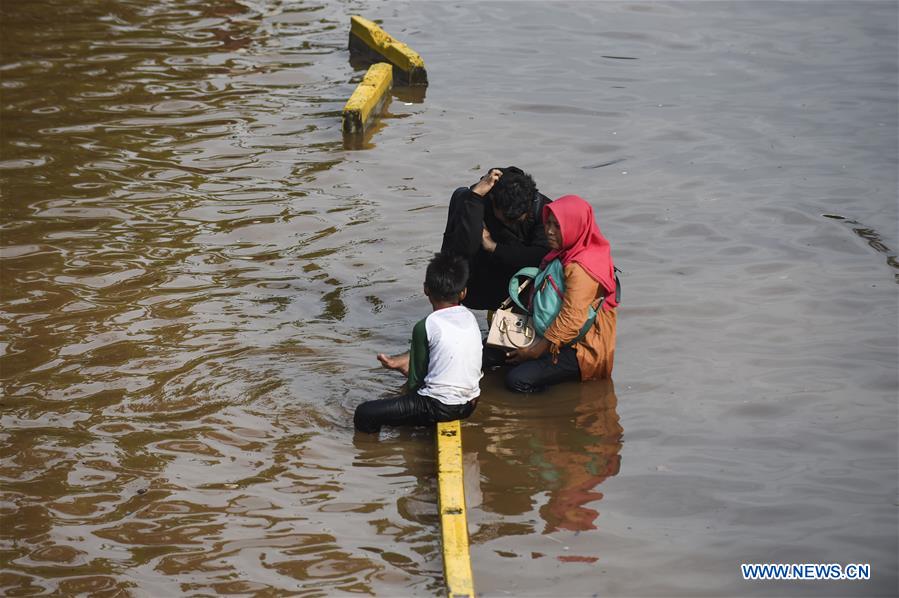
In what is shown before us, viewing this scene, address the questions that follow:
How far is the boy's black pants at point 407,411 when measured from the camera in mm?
6230

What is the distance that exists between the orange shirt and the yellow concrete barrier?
7421 millimetres

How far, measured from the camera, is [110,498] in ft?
18.6

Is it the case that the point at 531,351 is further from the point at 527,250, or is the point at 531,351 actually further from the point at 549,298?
the point at 527,250

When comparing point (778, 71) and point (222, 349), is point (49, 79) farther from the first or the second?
point (778, 71)

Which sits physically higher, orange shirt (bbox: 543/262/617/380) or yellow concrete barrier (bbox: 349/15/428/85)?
yellow concrete barrier (bbox: 349/15/428/85)

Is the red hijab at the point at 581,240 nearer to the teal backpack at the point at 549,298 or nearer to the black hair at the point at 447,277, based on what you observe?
the teal backpack at the point at 549,298

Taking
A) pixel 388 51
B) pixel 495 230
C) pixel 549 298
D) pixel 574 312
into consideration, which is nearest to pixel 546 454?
pixel 574 312

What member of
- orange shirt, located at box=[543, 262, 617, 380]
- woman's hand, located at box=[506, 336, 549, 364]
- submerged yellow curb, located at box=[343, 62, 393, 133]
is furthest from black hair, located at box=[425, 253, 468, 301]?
submerged yellow curb, located at box=[343, 62, 393, 133]

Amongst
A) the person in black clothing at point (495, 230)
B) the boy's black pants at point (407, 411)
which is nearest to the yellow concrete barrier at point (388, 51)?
the person in black clothing at point (495, 230)

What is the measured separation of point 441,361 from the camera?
617cm

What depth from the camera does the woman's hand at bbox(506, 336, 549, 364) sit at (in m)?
6.90

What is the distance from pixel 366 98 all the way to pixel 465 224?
5337mm

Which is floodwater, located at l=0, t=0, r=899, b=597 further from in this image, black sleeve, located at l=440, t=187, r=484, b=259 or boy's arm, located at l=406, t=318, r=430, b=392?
black sleeve, located at l=440, t=187, r=484, b=259

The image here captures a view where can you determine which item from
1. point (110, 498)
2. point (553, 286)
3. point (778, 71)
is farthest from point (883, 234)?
point (110, 498)
